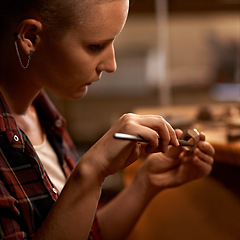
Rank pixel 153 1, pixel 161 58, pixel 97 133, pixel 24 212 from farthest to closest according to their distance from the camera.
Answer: pixel 97 133 < pixel 161 58 < pixel 153 1 < pixel 24 212

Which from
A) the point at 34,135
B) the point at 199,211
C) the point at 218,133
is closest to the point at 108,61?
the point at 34,135

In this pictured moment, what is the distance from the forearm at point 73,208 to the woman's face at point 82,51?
8.1 inches

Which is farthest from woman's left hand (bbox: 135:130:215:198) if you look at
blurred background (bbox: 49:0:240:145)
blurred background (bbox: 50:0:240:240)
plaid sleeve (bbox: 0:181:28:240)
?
blurred background (bbox: 49:0:240:145)

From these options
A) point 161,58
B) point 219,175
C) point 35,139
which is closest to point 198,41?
point 161,58

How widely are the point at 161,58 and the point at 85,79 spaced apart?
245 centimetres

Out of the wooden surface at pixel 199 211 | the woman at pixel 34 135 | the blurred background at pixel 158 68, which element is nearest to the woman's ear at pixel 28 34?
the woman at pixel 34 135

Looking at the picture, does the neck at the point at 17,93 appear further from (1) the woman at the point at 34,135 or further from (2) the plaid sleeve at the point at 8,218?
(2) the plaid sleeve at the point at 8,218

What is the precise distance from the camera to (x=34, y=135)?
3.01 feet

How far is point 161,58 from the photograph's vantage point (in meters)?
3.17

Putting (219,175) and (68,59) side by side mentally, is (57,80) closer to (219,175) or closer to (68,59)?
(68,59)

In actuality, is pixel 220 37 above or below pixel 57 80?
below

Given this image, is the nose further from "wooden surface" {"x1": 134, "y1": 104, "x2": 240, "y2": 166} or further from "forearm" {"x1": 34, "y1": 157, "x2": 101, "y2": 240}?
"wooden surface" {"x1": 134, "y1": 104, "x2": 240, "y2": 166}

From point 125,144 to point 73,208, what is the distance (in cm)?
15

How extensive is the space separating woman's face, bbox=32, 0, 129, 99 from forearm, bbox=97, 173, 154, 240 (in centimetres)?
35
